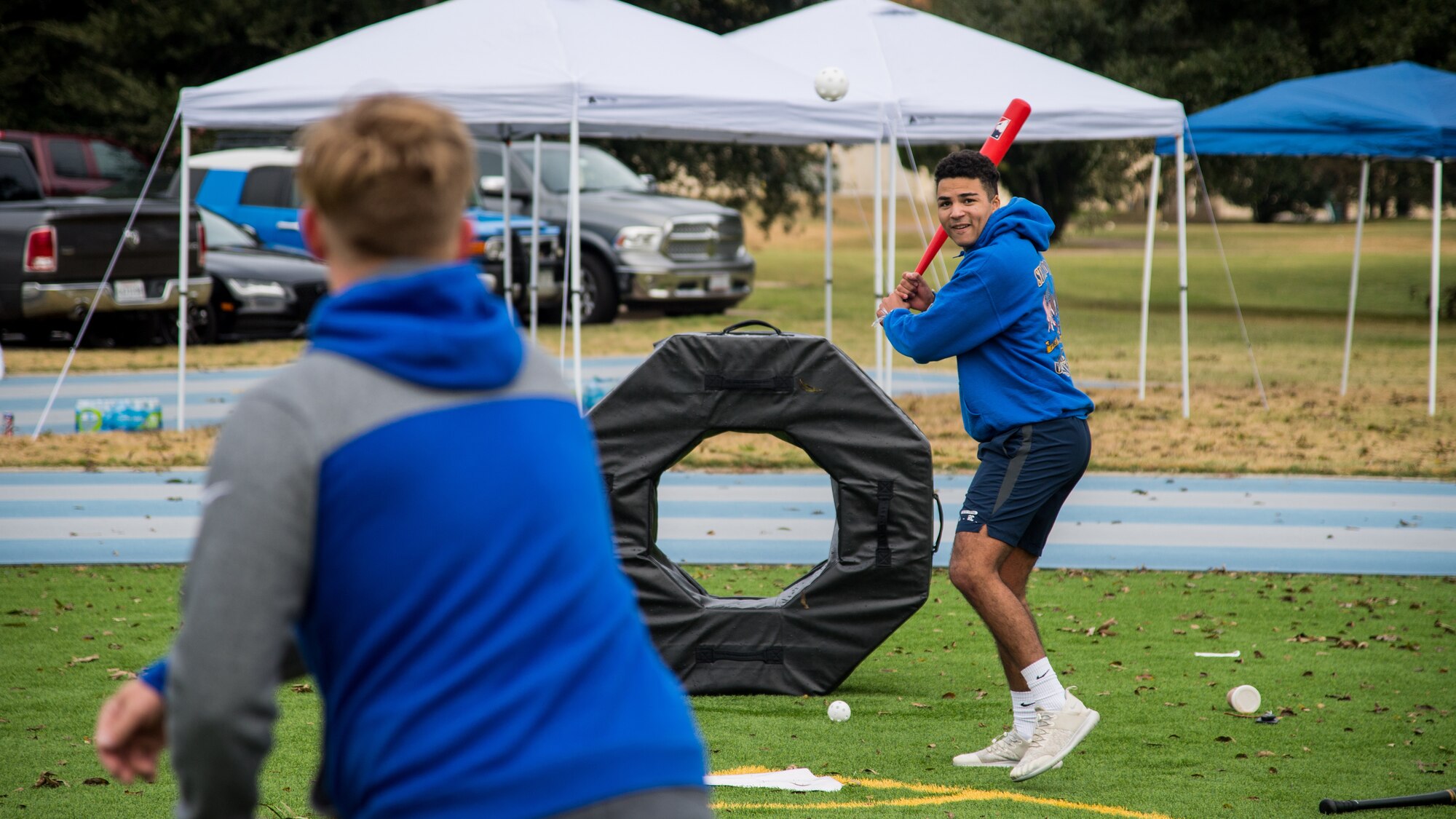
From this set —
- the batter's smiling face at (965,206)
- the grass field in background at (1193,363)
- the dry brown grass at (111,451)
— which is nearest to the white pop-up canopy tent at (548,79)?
the dry brown grass at (111,451)

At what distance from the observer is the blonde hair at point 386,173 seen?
1729 millimetres

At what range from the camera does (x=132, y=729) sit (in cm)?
180

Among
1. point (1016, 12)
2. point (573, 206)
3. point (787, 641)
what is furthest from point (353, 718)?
point (1016, 12)

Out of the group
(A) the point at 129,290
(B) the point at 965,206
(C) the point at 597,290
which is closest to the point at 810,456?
(B) the point at 965,206

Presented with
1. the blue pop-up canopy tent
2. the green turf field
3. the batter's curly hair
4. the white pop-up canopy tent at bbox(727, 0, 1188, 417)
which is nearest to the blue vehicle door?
the white pop-up canopy tent at bbox(727, 0, 1188, 417)

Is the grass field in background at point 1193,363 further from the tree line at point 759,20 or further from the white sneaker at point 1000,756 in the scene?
the white sneaker at point 1000,756

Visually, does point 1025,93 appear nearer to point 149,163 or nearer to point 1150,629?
point 1150,629

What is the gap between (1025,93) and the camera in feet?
43.7

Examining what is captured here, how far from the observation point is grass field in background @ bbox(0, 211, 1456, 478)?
1173 centimetres

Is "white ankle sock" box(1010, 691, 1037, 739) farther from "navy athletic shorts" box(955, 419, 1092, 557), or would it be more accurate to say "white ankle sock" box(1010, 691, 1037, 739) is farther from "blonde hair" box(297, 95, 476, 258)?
"blonde hair" box(297, 95, 476, 258)

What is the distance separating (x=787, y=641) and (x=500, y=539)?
4.17 meters

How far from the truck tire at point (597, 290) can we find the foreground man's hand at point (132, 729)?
1769 centimetres

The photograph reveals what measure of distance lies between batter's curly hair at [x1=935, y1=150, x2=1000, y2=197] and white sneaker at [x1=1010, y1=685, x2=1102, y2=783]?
5.58ft

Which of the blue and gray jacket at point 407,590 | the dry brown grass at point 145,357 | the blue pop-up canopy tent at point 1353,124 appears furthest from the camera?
the dry brown grass at point 145,357
